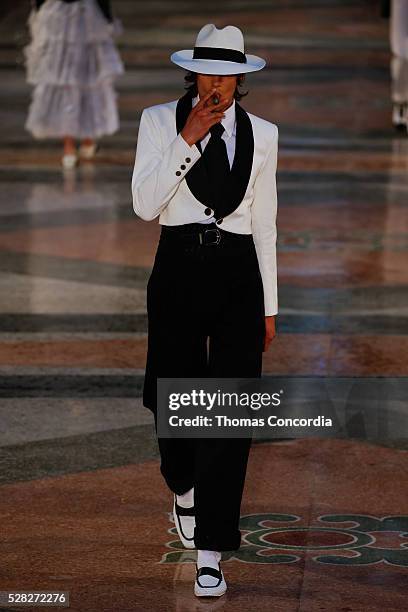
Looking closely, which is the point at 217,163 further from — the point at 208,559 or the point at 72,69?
the point at 72,69

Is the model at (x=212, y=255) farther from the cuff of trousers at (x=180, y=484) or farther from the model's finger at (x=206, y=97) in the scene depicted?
the cuff of trousers at (x=180, y=484)

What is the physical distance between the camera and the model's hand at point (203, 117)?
5586 millimetres

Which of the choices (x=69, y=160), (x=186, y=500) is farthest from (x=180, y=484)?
(x=69, y=160)

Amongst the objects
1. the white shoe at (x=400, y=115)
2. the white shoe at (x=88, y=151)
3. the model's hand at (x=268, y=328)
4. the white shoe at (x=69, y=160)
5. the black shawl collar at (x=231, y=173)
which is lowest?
the white shoe at (x=400, y=115)

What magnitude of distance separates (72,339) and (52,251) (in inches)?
98.7

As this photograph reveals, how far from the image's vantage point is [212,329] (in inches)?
230

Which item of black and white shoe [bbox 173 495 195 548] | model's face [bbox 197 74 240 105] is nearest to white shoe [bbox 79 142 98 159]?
black and white shoe [bbox 173 495 195 548]

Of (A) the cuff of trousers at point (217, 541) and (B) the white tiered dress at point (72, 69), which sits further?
(B) the white tiered dress at point (72, 69)

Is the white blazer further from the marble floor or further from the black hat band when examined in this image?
the marble floor

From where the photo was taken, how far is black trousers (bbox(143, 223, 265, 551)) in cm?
577

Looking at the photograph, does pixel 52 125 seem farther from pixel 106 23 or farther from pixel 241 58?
pixel 241 58

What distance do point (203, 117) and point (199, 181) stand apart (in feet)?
0.79

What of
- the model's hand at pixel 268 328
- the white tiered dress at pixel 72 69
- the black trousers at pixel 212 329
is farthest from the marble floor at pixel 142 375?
the model's hand at pixel 268 328

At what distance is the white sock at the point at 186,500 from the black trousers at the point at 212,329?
291 mm
